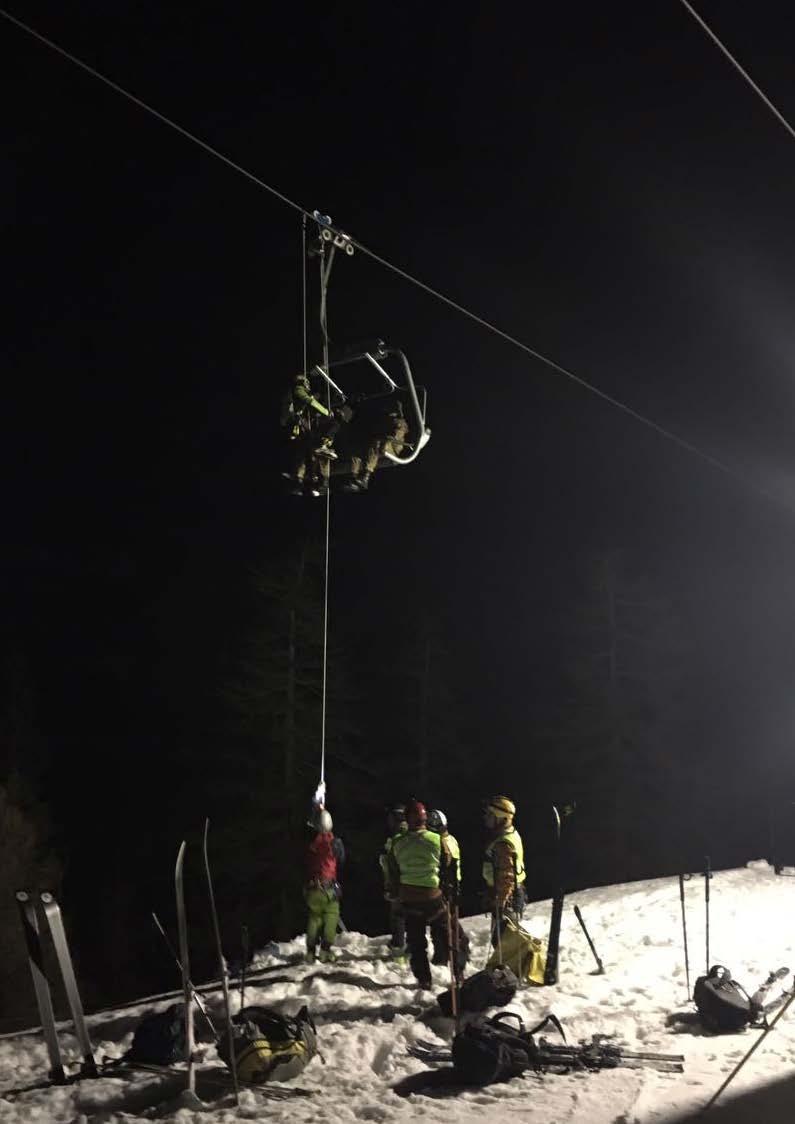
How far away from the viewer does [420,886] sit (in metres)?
10.7

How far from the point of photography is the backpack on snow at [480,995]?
922 centimetres

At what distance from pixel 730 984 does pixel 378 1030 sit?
353cm

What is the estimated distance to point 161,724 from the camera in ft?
133

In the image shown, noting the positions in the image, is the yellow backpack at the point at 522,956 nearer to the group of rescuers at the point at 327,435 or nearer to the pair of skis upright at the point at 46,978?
the pair of skis upright at the point at 46,978

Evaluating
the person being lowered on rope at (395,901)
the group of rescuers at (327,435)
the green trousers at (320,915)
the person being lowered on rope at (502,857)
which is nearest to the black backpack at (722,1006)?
the person being lowered on rope at (502,857)

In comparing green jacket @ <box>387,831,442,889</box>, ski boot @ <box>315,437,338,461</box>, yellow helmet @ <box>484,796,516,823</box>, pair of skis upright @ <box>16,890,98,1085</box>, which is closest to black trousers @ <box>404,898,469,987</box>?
green jacket @ <box>387,831,442,889</box>

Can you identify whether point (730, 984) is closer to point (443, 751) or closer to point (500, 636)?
point (443, 751)

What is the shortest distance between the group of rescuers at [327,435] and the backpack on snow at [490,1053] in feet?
17.2

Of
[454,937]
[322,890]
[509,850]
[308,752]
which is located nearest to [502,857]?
[509,850]

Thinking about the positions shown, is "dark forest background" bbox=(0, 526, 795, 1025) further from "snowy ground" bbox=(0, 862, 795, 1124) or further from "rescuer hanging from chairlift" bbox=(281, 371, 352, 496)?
"rescuer hanging from chairlift" bbox=(281, 371, 352, 496)

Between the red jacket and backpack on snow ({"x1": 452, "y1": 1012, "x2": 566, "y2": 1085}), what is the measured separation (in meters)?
4.42

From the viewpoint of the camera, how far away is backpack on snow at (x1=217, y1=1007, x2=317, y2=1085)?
25.0 feet

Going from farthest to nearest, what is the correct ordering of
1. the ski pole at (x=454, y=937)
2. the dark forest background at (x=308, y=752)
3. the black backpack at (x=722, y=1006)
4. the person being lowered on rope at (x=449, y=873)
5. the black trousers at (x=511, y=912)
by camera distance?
the dark forest background at (x=308, y=752) < the black trousers at (x=511, y=912) < the person being lowered on rope at (x=449, y=873) < the ski pole at (x=454, y=937) < the black backpack at (x=722, y=1006)

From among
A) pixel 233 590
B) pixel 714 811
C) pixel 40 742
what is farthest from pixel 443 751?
pixel 233 590
